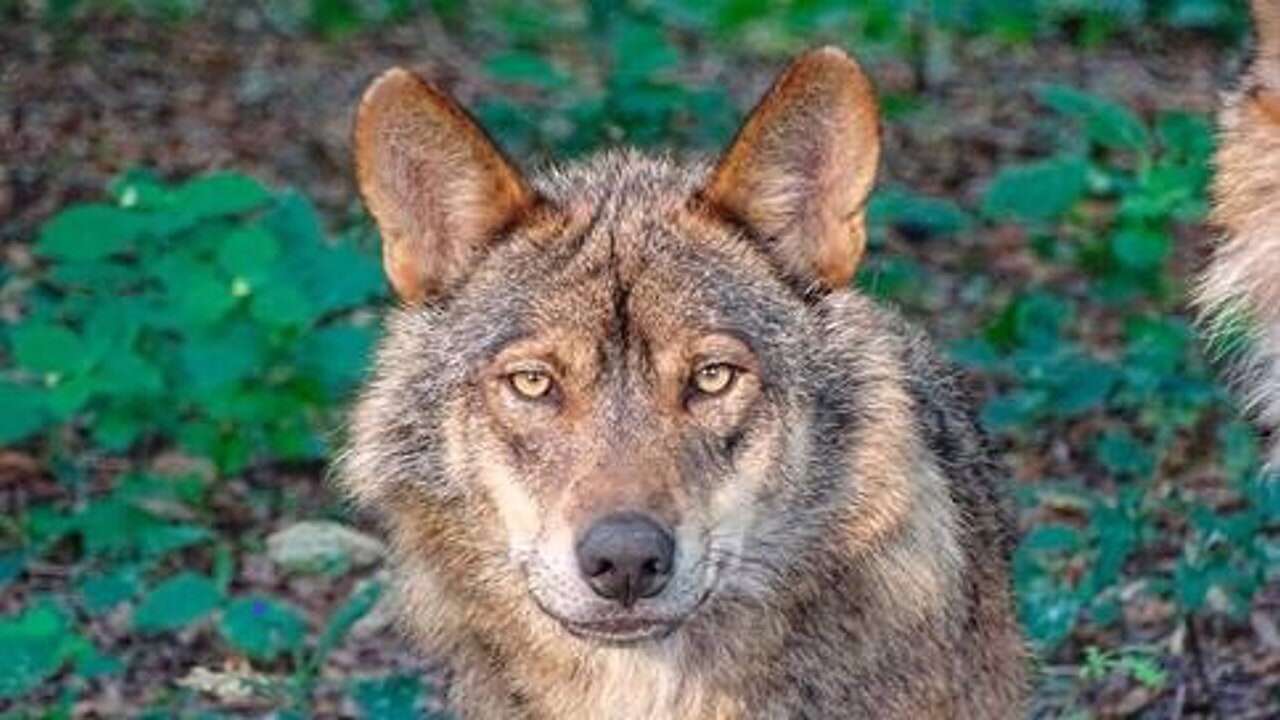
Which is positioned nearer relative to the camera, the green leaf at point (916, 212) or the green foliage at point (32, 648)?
the green foliage at point (32, 648)

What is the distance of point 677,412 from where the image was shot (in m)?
Result: 5.35

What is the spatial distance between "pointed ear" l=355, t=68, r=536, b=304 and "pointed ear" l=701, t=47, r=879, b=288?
1.39 ft

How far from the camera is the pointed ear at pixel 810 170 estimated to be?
551 centimetres

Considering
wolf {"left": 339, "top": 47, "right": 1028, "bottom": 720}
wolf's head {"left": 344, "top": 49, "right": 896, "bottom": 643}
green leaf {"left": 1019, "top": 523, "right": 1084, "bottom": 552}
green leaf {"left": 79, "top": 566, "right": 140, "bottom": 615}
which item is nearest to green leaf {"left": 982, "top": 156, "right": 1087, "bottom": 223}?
green leaf {"left": 1019, "top": 523, "right": 1084, "bottom": 552}

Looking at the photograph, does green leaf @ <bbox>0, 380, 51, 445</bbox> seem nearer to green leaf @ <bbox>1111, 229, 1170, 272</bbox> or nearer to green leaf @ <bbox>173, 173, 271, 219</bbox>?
green leaf @ <bbox>173, 173, 271, 219</bbox>

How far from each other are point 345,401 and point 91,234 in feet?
2.93

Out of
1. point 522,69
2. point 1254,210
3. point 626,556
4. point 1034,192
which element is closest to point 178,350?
point 522,69

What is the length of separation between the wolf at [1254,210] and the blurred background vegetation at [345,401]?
1.40 m

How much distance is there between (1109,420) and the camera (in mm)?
9547

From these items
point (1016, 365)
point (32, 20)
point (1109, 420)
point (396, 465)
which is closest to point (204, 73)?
point (32, 20)

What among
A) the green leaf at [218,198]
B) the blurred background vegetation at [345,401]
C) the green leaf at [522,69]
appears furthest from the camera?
the green leaf at [522,69]

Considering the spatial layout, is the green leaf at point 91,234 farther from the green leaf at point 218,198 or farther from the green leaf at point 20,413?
the green leaf at point 20,413

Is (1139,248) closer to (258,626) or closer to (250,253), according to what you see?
(250,253)

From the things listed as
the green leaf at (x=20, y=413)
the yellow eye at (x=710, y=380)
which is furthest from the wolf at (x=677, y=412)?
the green leaf at (x=20, y=413)
